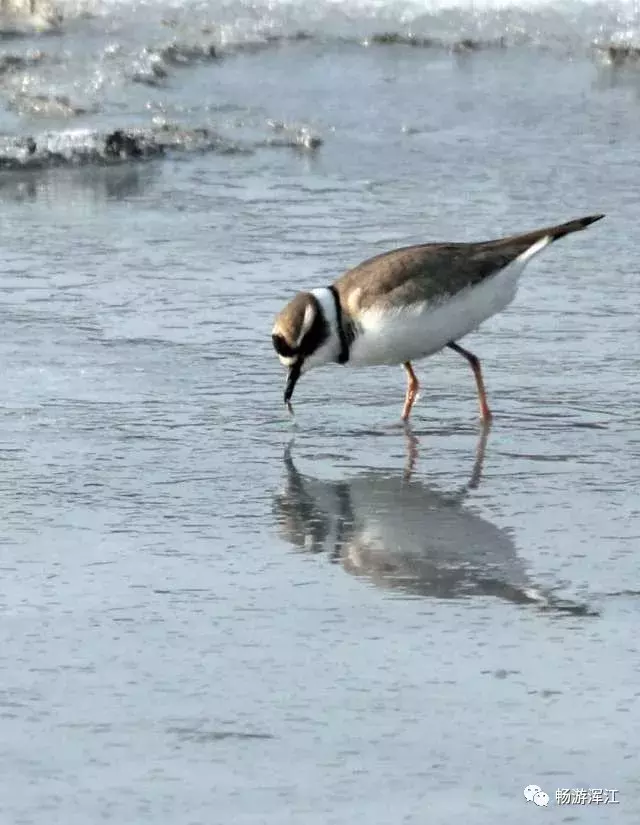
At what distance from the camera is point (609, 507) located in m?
6.10

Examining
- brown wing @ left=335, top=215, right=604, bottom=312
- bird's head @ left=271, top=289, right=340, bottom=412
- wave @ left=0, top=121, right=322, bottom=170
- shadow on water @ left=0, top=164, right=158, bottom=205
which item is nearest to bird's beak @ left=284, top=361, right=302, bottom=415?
bird's head @ left=271, top=289, right=340, bottom=412

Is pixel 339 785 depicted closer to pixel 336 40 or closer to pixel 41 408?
pixel 41 408

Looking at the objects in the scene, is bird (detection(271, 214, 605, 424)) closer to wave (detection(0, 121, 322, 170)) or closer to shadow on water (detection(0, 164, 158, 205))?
shadow on water (detection(0, 164, 158, 205))

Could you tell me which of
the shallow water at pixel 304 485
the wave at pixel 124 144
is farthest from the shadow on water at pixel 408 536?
the wave at pixel 124 144

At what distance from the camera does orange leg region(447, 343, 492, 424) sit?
285 inches

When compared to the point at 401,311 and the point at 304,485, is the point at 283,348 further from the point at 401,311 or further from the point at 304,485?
the point at 304,485

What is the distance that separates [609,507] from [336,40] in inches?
384

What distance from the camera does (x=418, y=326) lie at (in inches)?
293

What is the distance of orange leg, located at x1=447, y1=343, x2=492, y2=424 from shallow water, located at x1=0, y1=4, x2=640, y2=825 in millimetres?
61

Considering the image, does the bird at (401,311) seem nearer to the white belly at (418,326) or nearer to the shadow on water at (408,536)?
the white belly at (418,326)

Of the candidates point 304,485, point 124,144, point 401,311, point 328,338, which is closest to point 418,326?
point 401,311

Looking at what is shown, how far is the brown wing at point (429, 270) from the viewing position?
7504mm

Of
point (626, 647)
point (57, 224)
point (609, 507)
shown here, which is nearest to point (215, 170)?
point (57, 224)

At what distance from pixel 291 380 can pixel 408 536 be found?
4.99 feet
